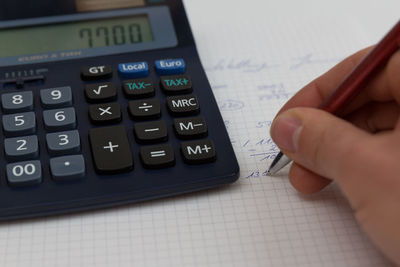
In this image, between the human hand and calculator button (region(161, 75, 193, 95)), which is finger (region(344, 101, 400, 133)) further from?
calculator button (region(161, 75, 193, 95))

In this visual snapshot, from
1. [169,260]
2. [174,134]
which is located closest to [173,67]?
[174,134]

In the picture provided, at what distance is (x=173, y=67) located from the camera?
53 centimetres

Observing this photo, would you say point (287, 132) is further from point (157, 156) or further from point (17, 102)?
point (17, 102)

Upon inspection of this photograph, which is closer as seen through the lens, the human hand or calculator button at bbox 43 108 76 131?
the human hand

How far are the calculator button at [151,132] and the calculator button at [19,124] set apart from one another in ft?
0.28

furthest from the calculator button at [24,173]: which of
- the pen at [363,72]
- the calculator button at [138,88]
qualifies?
the pen at [363,72]

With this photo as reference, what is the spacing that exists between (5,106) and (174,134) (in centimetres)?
15

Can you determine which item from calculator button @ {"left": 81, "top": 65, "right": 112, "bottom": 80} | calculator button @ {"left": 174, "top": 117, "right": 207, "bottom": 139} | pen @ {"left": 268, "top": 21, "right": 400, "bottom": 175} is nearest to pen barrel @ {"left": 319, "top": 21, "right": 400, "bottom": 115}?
pen @ {"left": 268, "top": 21, "right": 400, "bottom": 175}

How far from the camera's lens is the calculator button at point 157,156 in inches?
17.6

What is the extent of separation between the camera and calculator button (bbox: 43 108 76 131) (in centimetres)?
47

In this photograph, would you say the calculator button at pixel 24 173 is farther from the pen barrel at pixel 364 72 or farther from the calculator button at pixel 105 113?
the pen barrel at pixel 364 72

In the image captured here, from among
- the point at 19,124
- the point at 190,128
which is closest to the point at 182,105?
the point at 190,128

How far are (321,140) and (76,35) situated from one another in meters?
0.30

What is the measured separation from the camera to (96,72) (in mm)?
517
